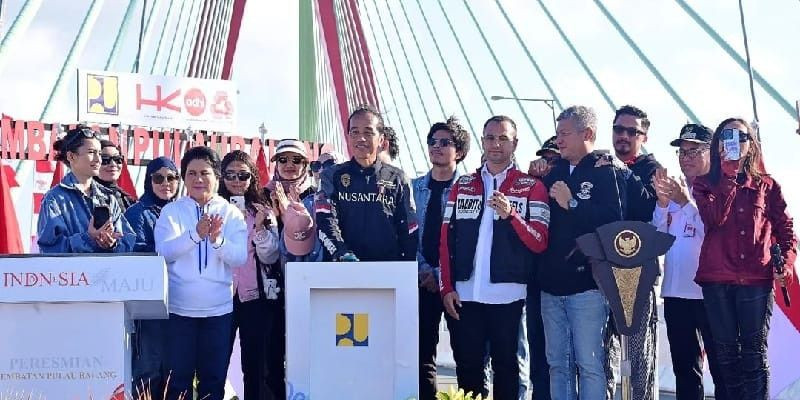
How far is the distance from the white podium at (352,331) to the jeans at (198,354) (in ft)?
2.16

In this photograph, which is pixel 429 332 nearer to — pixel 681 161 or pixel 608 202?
pixel 608 202

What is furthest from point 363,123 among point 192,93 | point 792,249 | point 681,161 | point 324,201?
point 192,93

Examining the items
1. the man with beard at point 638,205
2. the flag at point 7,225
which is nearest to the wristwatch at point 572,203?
the man with beard at point 638,205

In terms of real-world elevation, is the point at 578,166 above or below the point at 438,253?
above

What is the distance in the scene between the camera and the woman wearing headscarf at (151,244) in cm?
524

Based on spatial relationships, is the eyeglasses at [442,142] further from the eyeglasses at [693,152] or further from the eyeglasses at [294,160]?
the eyeglasses at [693,152]

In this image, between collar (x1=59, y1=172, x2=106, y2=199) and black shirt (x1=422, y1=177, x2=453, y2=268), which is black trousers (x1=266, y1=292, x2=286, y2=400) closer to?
black shirt (x1=422, y1=177, x2=453, y2=268)

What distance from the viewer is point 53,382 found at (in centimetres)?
455

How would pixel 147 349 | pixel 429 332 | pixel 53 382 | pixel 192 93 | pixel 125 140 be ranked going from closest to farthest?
1. pixel 53 382
2. pixel 147 349
3. pixel 429 332
4. pixel 125 140
5. pixel 192 93

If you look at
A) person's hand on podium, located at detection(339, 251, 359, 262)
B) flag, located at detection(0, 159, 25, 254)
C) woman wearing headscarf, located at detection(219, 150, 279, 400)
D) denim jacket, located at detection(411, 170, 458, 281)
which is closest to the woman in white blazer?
woman wearing headscarf, located at detection(219, 150, 279, 400)

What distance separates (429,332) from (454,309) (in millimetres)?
427

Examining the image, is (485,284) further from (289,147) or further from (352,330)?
(289,147)

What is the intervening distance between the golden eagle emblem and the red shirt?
0.50 m

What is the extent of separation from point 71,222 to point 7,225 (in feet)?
5.53
